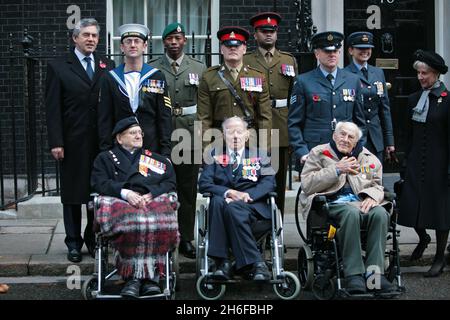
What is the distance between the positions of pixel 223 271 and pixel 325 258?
2.76ft

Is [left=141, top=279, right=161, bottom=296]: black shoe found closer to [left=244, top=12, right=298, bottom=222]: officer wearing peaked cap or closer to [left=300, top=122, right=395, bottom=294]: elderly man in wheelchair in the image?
[left=300, top=122, right=395, bottom=294]: elderly man in wheelchair

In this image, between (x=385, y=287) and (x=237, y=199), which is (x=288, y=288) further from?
(x=237, y=199)

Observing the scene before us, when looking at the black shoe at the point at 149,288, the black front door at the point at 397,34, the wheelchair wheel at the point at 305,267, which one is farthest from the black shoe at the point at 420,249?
the black front door at the point at 397,34

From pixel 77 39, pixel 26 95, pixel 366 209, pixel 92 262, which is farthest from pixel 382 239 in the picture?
pixel 26 95

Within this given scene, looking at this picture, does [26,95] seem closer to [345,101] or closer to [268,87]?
[268,87]

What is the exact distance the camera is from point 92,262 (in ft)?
23.3

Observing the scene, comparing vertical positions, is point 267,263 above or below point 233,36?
below

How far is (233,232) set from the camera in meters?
6.29

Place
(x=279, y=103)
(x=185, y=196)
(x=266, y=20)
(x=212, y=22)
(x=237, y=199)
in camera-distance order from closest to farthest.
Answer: (x=237, y=199)
(x=266, y=20)
(x=185, y=196)
(x=279, y=103)
(x=212, y=22)

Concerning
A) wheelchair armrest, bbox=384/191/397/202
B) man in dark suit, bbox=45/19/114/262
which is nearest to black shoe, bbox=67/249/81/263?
man in dark suit, bbox=45/19/114/262

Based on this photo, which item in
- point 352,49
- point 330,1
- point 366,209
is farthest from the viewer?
Answer: point 330,1

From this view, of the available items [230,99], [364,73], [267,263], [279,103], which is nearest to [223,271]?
[267,263]

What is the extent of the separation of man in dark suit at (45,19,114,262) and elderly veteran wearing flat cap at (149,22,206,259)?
653 mm
